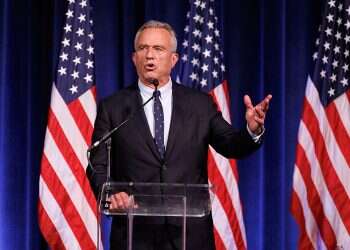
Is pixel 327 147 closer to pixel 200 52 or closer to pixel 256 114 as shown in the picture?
pixel 200 52

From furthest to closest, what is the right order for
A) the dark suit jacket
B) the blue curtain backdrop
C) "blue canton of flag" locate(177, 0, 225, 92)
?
the blue curtain backdrop → "blue canton of flag" locate(177, 0, 225, 92) → the dark suit jacket

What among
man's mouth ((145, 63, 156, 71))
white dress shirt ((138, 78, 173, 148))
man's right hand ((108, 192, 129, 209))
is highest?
man's mouth ((145, 63, 156, 71))

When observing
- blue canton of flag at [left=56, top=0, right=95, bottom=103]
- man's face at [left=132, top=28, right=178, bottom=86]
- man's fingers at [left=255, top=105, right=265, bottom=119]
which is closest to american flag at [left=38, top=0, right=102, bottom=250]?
blue canton of flag at [left=56, top=0, right=95, bottom=103]

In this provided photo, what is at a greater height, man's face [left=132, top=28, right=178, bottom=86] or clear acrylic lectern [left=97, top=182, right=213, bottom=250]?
man's face [left=132, top=28, right=178, bottom=86]

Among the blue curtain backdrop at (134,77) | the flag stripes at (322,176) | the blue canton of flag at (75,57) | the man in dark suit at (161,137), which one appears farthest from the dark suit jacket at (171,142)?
the blue curtain backdrop at (134,77)

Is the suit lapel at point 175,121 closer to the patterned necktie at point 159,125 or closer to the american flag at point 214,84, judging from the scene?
the patterned necktie at point 159,125

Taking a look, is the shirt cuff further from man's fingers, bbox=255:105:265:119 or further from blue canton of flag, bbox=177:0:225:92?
blue canton of flag, bbox=177:0:225:92

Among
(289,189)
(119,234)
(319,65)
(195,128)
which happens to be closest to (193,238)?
(119,234)

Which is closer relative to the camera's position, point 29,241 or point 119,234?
point 119,234

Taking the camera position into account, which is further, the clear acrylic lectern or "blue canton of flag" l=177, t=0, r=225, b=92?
"blue canton of flag" l=177, t=0, r=225, b=92

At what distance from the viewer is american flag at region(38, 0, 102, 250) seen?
4266 millimetres

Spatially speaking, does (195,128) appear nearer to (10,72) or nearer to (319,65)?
(319,65)

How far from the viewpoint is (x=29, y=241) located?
4773mm

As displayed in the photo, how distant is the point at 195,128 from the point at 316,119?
6.03 ft
